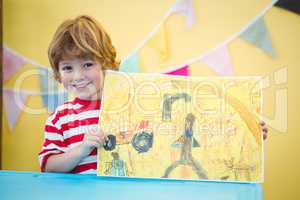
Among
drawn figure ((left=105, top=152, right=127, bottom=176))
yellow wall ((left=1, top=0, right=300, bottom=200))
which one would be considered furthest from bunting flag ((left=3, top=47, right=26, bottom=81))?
drawn figure ((left=105, top=152, right=127, bottom=176))

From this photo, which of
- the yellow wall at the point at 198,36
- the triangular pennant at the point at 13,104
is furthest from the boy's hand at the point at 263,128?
the triangular pennant at the point at 13,104

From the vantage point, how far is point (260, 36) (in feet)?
3.89

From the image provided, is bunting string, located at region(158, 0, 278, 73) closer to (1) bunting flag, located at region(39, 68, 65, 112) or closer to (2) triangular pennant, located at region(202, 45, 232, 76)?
(2) triangular pennant, located at region(202, 45, 232, 76)

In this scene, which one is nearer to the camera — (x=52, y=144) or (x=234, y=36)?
(x=52, y=144)

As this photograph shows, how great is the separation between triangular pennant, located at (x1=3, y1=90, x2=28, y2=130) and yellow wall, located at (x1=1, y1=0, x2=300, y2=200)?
0.06 metres

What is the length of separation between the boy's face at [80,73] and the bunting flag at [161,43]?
1.40 ft

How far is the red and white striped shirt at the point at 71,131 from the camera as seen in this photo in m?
0.81

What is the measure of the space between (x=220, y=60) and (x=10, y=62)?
0.77 meters

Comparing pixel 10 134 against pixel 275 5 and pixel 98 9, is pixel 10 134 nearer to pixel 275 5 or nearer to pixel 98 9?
pixel 98 9

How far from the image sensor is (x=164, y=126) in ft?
2.28

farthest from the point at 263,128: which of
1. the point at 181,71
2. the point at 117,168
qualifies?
the point at 181,71

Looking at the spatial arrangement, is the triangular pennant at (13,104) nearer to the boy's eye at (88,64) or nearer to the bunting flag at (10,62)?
the bunting flag at (10,62)

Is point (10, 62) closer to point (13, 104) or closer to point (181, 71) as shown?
point (13, 104)

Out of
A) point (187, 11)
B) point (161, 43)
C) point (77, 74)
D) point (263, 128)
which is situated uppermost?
point (187, 11)
